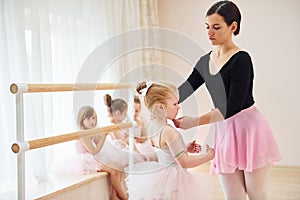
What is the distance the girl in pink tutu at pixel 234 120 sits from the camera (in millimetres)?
1694

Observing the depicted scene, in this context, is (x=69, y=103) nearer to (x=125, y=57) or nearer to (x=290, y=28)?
(x=125, y=57)

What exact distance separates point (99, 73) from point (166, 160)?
1.39 meters

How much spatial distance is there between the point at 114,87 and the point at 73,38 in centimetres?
70

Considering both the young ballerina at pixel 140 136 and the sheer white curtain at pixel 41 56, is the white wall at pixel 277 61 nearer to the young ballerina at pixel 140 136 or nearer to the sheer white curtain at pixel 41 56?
the sheer white curtain at pixel 41 56

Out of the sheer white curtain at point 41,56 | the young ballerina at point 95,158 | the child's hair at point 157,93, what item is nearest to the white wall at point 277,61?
the sheer white curtain at point 41,56

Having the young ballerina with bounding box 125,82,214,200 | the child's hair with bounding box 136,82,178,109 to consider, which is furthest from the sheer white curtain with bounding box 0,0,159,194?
the child's hair with bounding box 136,82,178,109

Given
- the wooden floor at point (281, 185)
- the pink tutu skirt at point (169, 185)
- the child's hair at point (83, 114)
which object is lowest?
the wooden floor at point (281, 185)

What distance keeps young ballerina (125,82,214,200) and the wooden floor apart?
812 mm

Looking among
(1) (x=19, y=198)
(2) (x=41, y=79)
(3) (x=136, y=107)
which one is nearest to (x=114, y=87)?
(3) (x=136, y=107)

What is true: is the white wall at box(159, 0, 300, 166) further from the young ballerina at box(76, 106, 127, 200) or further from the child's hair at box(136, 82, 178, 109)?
the child's hair at box(136, 82, 178, 109)

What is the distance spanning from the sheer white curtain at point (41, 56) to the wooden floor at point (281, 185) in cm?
115

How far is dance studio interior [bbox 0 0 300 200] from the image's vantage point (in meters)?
2.42

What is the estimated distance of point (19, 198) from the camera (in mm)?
1989

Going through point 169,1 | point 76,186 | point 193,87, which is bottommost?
point 76,186
